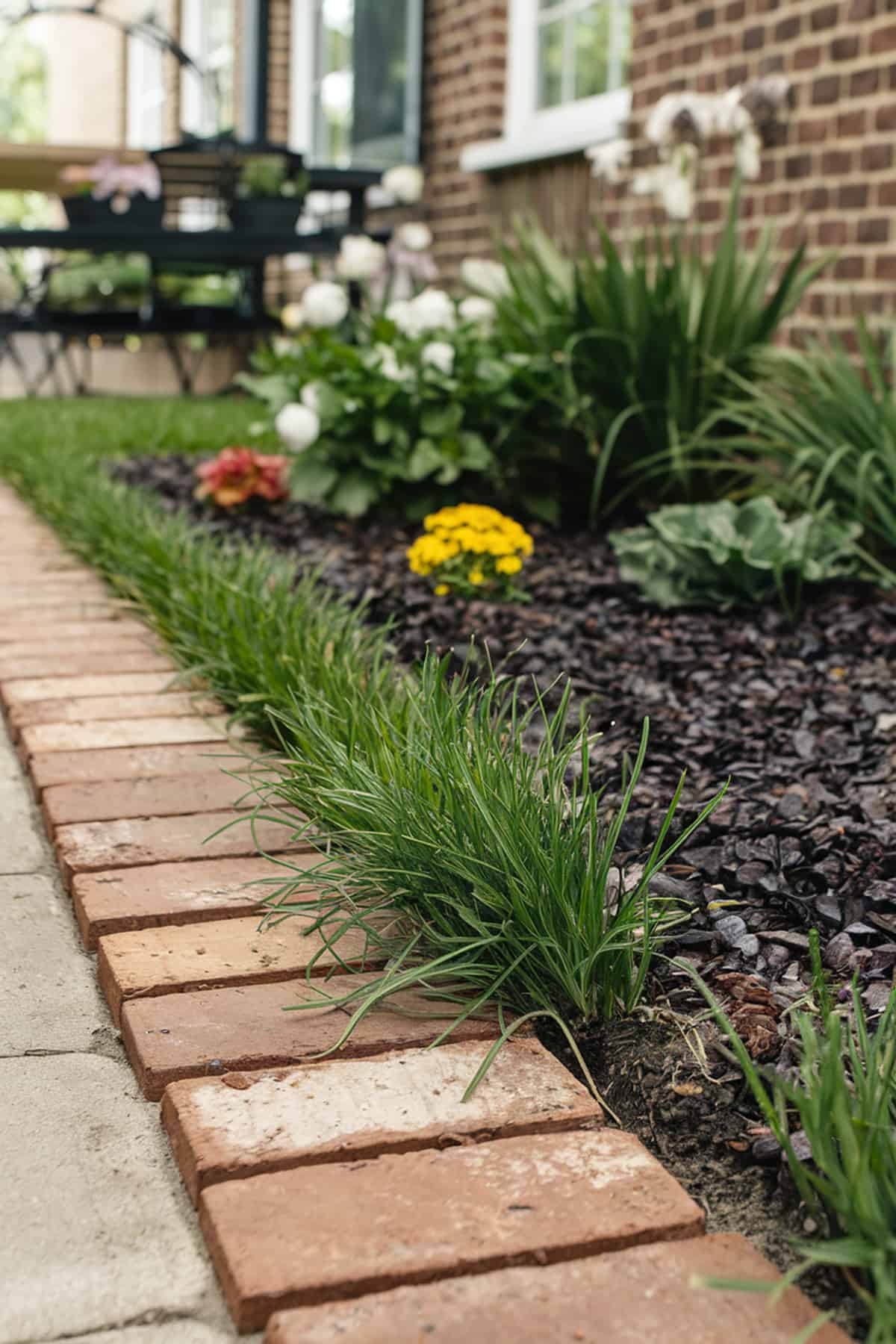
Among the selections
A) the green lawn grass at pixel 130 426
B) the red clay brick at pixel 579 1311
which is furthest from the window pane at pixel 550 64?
the red clay brick at pixel 579 1311

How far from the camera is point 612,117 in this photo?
622 centimetres

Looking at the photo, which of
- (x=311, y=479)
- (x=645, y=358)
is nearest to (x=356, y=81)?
(x=311, y=479)

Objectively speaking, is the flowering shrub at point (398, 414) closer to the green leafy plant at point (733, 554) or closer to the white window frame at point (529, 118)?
the green leafy plant at point (733, 554)

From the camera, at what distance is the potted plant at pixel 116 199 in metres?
8.16

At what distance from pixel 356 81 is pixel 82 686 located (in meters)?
7.31

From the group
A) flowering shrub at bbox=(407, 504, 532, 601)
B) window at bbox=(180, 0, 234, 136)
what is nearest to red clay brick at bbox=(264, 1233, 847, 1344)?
flowering shrub at bbox=(407, 504, 532, 601)

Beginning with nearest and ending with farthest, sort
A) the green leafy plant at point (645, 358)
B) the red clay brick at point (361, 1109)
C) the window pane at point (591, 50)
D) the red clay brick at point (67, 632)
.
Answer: the red clay brick at point (361, 1109) < the red clay brick at point (67, 632) < the green leafy plant at point (645, 358) < the window pane at point (591, 50)

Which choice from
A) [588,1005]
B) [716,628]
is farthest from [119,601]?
[588,1005]

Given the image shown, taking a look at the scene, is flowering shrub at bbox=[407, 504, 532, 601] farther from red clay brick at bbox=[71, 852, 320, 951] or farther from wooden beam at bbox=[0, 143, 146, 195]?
wooden beam at bbox=[0, 143, 146, 195]

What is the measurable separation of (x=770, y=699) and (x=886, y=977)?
41.1 inches

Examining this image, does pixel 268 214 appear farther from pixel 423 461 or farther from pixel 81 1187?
pixel 81 1187

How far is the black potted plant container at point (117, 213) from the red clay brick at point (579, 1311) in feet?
25.3

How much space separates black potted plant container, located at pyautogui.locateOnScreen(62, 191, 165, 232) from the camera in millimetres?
8133

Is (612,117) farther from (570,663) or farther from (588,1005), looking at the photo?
(588,1005)
